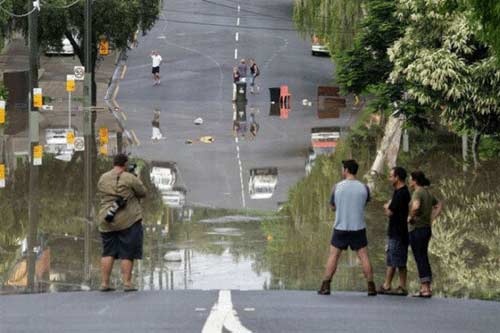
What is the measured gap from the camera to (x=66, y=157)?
116ft

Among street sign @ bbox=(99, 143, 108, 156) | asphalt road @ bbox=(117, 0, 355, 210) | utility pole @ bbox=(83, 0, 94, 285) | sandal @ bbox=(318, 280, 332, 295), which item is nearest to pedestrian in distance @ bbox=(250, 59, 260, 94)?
asphalt road @ bbox=(117, 0, 355, 210)

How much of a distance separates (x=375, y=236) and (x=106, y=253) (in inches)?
358

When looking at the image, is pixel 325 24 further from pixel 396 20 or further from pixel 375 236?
pixel 375 236

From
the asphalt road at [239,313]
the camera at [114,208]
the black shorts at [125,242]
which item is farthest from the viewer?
the black shorts at [125,242]

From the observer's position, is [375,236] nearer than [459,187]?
Yes

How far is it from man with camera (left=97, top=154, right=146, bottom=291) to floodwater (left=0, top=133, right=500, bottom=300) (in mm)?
2391

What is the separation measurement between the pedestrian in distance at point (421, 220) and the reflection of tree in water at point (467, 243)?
1733 mm

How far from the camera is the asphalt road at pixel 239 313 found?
13.3 metres

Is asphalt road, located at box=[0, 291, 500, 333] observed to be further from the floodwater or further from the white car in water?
the white car in water

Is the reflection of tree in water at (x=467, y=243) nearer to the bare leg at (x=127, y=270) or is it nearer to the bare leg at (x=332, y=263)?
the bare leg at (x=332, y=263)

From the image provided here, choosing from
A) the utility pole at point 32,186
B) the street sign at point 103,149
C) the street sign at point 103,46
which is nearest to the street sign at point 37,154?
the utility pole at point 32,186

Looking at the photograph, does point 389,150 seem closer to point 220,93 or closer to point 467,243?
point 467,243

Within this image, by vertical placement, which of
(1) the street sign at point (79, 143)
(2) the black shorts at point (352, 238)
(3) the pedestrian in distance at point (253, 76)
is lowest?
(2) the black shorts at point (352, 238)

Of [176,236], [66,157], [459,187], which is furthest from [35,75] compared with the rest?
[176,236]
